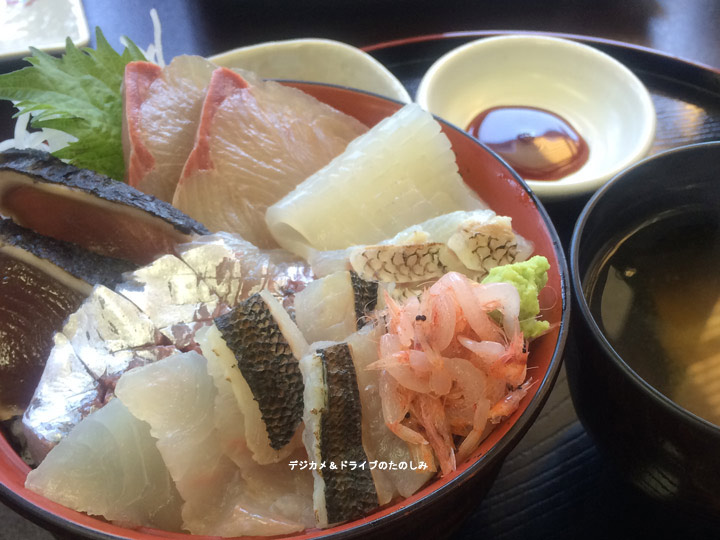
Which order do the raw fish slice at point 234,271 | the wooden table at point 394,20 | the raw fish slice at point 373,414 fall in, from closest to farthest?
the raw fish slice at point 373,414
the raw fish slice at point 234,271
the wooden table at point 394,20

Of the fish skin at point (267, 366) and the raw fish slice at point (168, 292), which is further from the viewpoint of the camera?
the raw fish slice at point (168, 292)

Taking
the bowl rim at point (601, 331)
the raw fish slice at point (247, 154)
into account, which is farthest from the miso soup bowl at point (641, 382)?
the raw fish slice at point (247, 154)

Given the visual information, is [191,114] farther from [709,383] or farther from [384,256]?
[709,383]

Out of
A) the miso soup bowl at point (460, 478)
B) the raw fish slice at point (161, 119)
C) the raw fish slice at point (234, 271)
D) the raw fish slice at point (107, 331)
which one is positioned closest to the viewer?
the miso soup bowl at point (460, 478)

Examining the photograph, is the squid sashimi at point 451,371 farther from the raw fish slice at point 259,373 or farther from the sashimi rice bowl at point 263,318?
the raw fish slice at point 259,373

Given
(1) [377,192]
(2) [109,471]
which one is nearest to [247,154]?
(1) [377,192]

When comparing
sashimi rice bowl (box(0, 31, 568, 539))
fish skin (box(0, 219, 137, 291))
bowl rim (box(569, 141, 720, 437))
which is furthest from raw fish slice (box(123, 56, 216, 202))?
bowl rim (box(569, 141, 720, 437))

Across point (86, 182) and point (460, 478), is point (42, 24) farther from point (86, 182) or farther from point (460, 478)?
point (460, 478)
